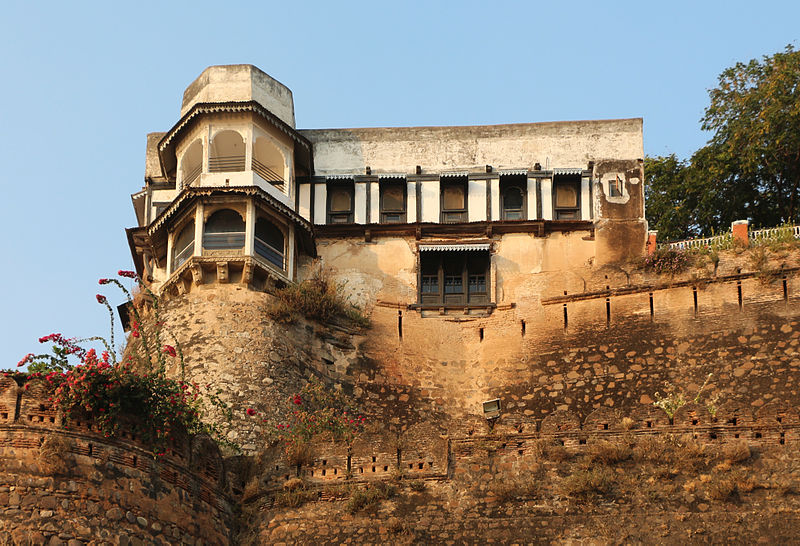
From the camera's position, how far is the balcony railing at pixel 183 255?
3392cm

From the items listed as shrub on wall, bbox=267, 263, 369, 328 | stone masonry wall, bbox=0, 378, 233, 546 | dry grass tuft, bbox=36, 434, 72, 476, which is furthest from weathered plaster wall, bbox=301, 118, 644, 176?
dry grass tuft, bbox=36, 434, 72, 476

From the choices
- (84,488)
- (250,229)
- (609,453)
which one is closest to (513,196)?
(250,229)

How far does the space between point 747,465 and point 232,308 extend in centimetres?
1221

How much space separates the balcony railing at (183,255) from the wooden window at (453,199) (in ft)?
20.1

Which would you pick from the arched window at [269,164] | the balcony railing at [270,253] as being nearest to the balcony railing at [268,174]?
the arched window at [269,164]

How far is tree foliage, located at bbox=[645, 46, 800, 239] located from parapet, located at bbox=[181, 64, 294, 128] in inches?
461

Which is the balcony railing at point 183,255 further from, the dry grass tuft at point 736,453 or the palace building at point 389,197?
the dry grass tuft at point 736,453

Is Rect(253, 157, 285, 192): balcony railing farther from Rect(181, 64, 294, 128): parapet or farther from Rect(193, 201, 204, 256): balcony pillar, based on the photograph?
Rect(193, 201, 204, 256): balcony pillar

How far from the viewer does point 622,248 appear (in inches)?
1378

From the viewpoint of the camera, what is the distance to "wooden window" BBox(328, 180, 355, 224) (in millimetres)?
36438

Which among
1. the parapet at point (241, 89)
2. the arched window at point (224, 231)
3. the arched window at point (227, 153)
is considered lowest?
the arched window at point (224, 231)

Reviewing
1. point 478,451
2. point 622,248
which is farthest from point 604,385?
point 478,451

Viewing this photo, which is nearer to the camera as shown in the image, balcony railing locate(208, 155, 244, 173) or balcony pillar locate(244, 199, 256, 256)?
balcony pillar locate(244, 199, 256, 256)

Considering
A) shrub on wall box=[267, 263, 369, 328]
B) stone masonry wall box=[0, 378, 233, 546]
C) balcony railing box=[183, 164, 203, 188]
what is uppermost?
balcony railing box=[183, 164, 203, 188]
